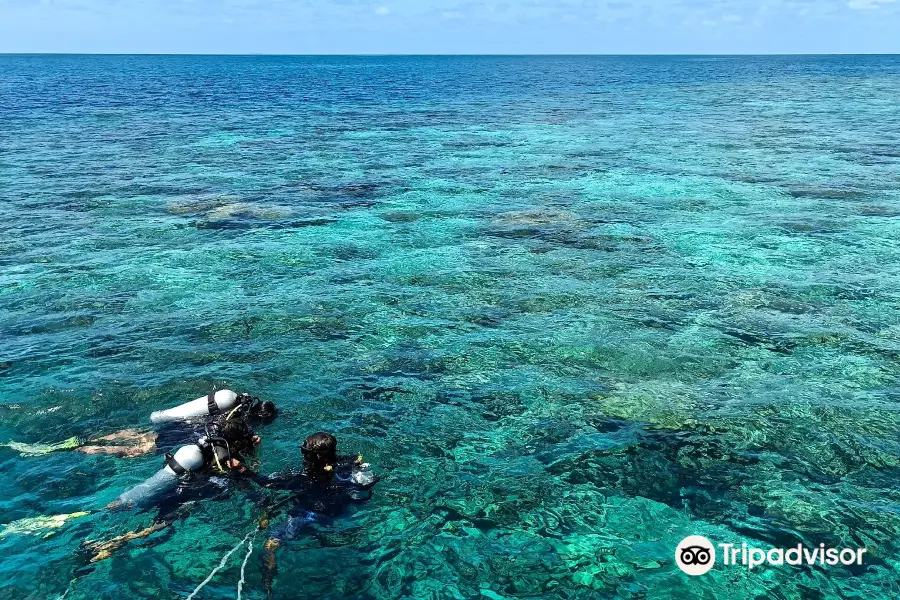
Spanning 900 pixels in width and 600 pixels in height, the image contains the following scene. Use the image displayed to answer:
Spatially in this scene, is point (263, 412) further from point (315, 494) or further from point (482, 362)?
point (482, 362)

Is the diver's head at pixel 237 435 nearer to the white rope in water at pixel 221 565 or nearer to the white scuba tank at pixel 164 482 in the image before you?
the white scuba tank at pixel 164 482

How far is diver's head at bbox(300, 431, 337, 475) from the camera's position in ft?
28.5

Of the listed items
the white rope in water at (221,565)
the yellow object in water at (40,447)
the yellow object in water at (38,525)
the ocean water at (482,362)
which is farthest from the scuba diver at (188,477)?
the yellow object in water at (40,447)

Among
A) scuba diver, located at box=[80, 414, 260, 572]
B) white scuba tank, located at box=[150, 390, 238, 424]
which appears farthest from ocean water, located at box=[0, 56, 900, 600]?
white scuba tank, located at box=[150, 390, 238, 424]

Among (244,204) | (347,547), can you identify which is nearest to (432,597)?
(347,547)

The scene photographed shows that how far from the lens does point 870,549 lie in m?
8.24

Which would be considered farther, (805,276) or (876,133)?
(876,133)

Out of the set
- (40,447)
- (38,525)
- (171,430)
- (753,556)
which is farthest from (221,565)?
(753,556)

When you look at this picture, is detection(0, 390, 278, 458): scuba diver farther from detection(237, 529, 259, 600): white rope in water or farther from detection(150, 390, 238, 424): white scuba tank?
detection(237, 529, 259, 600): white rope in water

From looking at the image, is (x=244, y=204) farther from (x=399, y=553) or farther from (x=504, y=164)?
(x=399, y=553)

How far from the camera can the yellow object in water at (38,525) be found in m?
8.55

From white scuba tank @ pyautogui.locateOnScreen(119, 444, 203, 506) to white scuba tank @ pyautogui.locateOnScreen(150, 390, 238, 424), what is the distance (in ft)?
4.14

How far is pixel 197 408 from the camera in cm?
1037

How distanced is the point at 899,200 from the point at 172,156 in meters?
33.2
